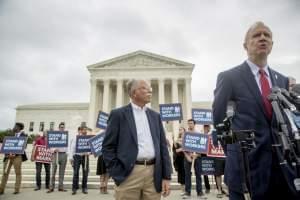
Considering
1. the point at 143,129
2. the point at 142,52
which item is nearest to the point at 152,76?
the point at 142,52

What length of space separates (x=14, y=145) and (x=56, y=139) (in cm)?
143

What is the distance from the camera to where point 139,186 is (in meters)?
2.72

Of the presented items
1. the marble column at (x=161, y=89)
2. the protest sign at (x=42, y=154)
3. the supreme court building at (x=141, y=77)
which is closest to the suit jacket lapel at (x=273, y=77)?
the protest sign at (x=42, y=154)

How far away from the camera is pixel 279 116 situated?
1.59 meters

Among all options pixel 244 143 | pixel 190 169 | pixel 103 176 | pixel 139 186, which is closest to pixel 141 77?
pixel 103 176

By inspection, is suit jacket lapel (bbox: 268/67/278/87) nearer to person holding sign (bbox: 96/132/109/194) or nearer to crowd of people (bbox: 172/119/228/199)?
crowd of people (bbox: 172/119/228/199)

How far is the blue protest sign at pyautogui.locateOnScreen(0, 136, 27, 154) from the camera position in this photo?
8.42 meters

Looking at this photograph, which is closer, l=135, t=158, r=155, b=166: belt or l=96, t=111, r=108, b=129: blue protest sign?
l=135, t=158, r=155, b=166: belt

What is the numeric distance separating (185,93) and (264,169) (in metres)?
43.7

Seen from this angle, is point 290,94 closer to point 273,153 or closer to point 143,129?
point 273,153

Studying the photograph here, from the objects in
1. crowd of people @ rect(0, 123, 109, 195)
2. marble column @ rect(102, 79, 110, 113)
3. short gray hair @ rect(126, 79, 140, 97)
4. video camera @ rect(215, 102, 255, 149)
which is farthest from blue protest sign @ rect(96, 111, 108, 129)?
marble column @ rect(102, 79, 110, 113)

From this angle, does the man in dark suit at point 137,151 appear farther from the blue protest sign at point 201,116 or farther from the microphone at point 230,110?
the blue protest sign at point 201,116

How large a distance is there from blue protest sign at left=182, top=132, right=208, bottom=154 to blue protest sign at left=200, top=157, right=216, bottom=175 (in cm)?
36

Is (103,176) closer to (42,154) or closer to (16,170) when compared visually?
(42,154)
